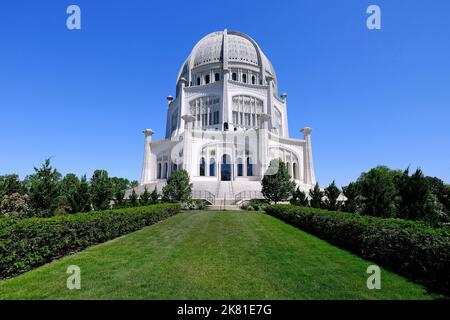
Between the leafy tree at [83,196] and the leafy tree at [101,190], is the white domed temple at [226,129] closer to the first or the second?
the leafy tree at [101,190]

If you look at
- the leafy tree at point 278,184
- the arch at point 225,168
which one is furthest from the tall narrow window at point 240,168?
the leafy tree at point 278,184

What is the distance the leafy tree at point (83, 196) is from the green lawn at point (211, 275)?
1098 centimetres

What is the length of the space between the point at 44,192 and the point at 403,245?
1762 centimetres

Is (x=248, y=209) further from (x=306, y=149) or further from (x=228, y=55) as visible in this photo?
(x=228, y=55)

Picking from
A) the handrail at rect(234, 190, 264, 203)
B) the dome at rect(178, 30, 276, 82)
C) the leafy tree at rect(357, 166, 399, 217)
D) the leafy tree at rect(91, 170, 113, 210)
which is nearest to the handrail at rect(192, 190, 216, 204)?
the handrail at rect(234, 190, 264, 203)

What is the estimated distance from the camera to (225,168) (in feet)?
142

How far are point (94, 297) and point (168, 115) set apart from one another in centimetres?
5863

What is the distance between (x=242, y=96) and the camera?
53.5m

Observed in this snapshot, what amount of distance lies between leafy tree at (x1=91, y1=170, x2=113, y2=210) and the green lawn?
12494 millimetres

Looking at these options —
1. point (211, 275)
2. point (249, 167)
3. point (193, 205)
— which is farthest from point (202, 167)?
point (211, 275)

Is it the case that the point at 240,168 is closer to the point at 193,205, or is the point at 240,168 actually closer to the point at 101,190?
the point at 193,205

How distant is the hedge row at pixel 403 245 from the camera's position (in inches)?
208
